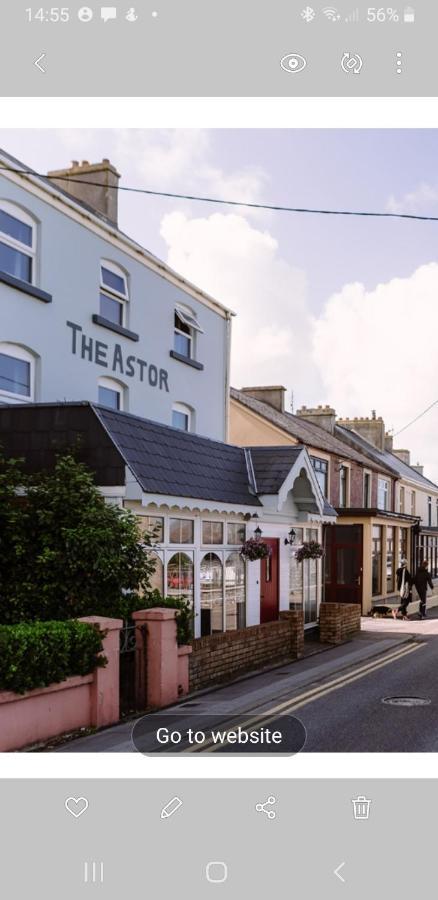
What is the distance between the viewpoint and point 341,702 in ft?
39.2

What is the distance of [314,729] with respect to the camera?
964 centimetres

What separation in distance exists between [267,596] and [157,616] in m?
7.70

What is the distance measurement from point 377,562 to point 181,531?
2064cm

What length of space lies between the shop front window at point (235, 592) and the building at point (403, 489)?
20.4 meters

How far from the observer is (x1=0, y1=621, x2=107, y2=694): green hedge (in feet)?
28.8

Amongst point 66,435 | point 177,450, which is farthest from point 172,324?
point 66,435

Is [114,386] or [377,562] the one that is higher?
[114,386]

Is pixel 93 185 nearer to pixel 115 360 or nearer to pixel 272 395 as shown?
pixel 115 360

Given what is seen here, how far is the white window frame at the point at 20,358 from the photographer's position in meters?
14.1

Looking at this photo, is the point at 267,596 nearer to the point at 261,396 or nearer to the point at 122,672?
the point at 122,672
